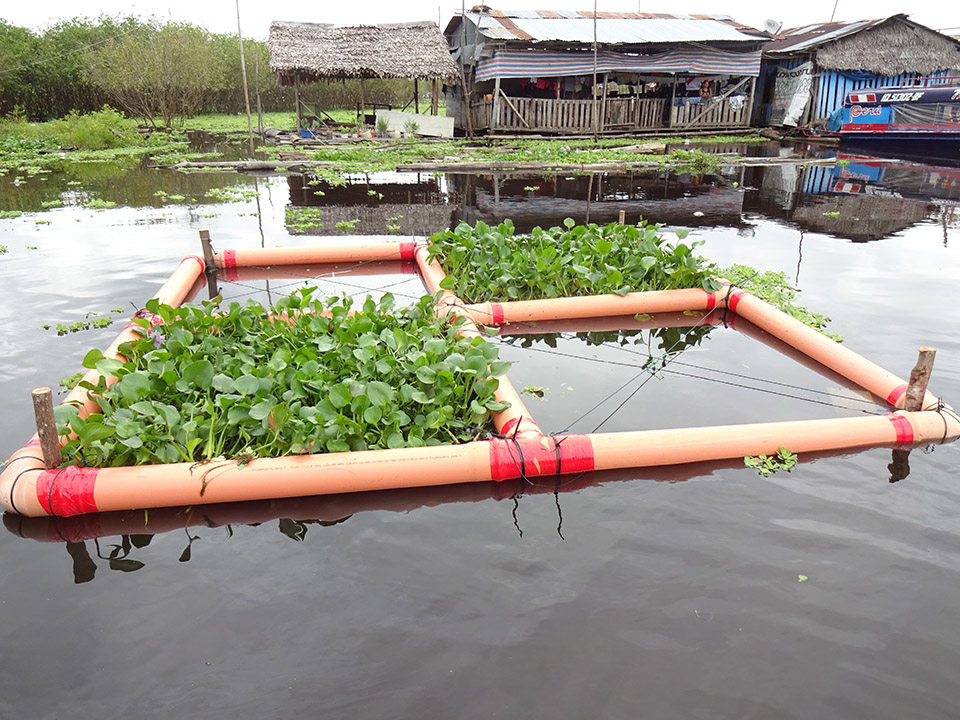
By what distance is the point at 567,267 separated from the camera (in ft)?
24.3

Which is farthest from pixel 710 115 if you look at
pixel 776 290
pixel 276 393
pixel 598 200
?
pixel 276 393

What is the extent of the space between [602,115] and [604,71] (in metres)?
A: 1.51

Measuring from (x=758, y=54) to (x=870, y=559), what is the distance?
26.6 m

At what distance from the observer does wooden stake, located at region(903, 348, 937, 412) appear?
15.3ft

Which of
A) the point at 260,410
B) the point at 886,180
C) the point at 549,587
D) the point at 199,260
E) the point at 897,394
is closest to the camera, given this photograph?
the point at 549,587

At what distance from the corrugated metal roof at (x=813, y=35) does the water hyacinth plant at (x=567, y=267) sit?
22625 mm

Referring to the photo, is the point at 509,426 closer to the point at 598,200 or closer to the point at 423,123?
the point at 598,200

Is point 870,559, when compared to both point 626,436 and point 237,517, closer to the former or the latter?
point 626,436

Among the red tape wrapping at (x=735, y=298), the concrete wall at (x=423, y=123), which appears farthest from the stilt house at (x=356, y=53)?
the red tape wrapping at (x=735, y=298)

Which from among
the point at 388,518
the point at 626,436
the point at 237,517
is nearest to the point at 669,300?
the point at 626,436

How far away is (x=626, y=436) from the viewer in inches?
177

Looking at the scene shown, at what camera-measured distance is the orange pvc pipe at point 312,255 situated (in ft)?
29.6

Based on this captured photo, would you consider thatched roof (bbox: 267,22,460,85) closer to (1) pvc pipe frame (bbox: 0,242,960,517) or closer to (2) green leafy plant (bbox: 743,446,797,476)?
(1) pvc pipe frame (bbox: 0,242,960,517)

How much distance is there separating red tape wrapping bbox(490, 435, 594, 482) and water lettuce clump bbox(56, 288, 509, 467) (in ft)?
1.26
